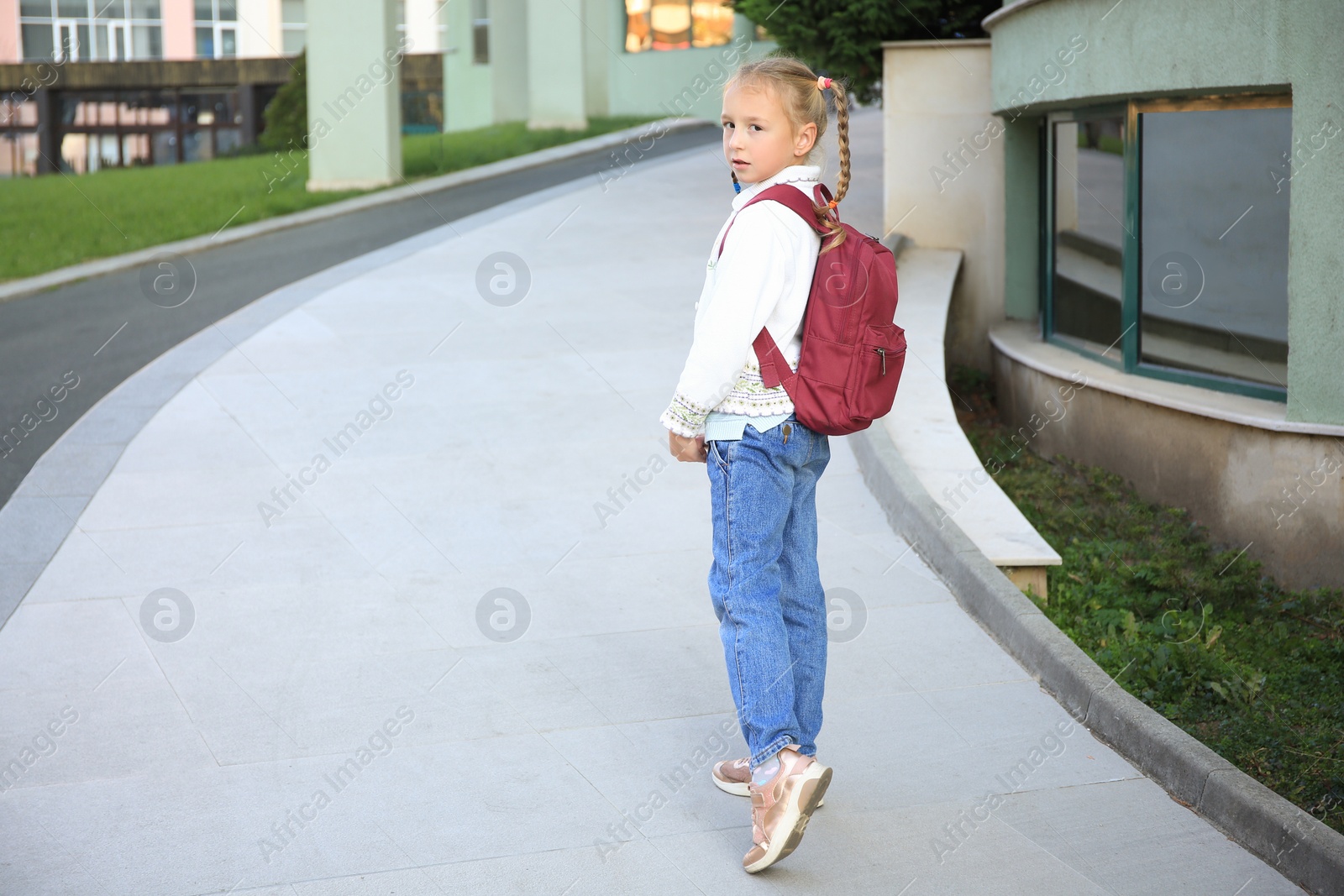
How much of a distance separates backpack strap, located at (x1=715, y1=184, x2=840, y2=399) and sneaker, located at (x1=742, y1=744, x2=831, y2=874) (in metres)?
0.96

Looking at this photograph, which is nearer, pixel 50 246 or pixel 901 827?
pixel 901 827

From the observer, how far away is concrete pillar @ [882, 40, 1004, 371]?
1123 cm

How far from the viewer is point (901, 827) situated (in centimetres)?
355

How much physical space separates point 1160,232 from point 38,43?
4592 cm

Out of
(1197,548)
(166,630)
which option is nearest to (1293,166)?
(1197,548)

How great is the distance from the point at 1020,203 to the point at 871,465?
208 inches

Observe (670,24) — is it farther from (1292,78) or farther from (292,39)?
(1292,78)

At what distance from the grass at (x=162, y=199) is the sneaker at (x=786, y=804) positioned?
13.2 m

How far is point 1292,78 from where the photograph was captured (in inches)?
246

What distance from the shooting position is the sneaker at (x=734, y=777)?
3.75 m

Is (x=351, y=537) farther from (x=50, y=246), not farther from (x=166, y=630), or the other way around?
(x=50, y=246)

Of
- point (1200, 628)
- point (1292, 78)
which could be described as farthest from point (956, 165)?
point (1200, 628)

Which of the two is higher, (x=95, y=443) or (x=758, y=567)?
(x=758, y=567)

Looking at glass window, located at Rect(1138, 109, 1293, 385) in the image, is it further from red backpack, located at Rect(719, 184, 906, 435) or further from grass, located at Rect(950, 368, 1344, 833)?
red backpack, located at Rect(719, 184, 906, 435)
